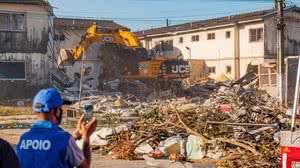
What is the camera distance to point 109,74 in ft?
112

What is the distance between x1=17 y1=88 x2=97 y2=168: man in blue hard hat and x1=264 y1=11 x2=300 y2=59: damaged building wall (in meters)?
36.1

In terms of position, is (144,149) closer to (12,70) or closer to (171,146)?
(171,146)

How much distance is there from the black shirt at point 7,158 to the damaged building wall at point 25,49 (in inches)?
1062

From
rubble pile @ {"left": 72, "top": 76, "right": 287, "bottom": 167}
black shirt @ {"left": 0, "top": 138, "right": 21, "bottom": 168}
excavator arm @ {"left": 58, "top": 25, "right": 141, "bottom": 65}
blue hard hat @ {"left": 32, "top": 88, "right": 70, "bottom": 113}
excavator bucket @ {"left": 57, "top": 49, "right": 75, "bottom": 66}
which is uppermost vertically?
excavator arm @ {"left": 58, "top": 25, "right": 141, "bottom": 65}

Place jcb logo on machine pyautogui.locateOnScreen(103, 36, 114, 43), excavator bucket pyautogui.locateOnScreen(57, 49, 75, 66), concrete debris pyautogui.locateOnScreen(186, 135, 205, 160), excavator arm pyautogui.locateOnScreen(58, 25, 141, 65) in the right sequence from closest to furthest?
1. concrete debris pyautogui.locateOnScreen(186, 135, 205, 160)
2. excavator arm pyautogui.locateOnScreen(58, 25, 141, 65)
3. jcb logo on machine pyautogui.locateOnScreen(103, 36, 114, 43)
4. excavator bucket pyautogui.locateOnScreen(57, 49, 75, 66)

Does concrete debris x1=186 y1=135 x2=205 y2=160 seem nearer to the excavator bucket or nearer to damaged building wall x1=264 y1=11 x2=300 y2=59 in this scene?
the excavator bucket

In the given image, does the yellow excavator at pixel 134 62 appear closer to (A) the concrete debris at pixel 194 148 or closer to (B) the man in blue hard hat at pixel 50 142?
(A) the concrete debris at pixel 194 148

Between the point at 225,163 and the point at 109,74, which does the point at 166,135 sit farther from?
the point at 109,74

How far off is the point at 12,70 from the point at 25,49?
1.40m

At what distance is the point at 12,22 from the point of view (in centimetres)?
3017

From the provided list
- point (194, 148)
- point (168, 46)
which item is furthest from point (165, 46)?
point (194, 148)

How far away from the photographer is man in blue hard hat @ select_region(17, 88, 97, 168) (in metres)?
3.97

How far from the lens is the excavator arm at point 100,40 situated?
32.5 metres

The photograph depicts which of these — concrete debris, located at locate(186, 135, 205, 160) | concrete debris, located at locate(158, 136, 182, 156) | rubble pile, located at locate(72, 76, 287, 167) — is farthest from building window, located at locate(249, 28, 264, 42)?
concrete debris, located at locate(186, 135, 205, 160)
